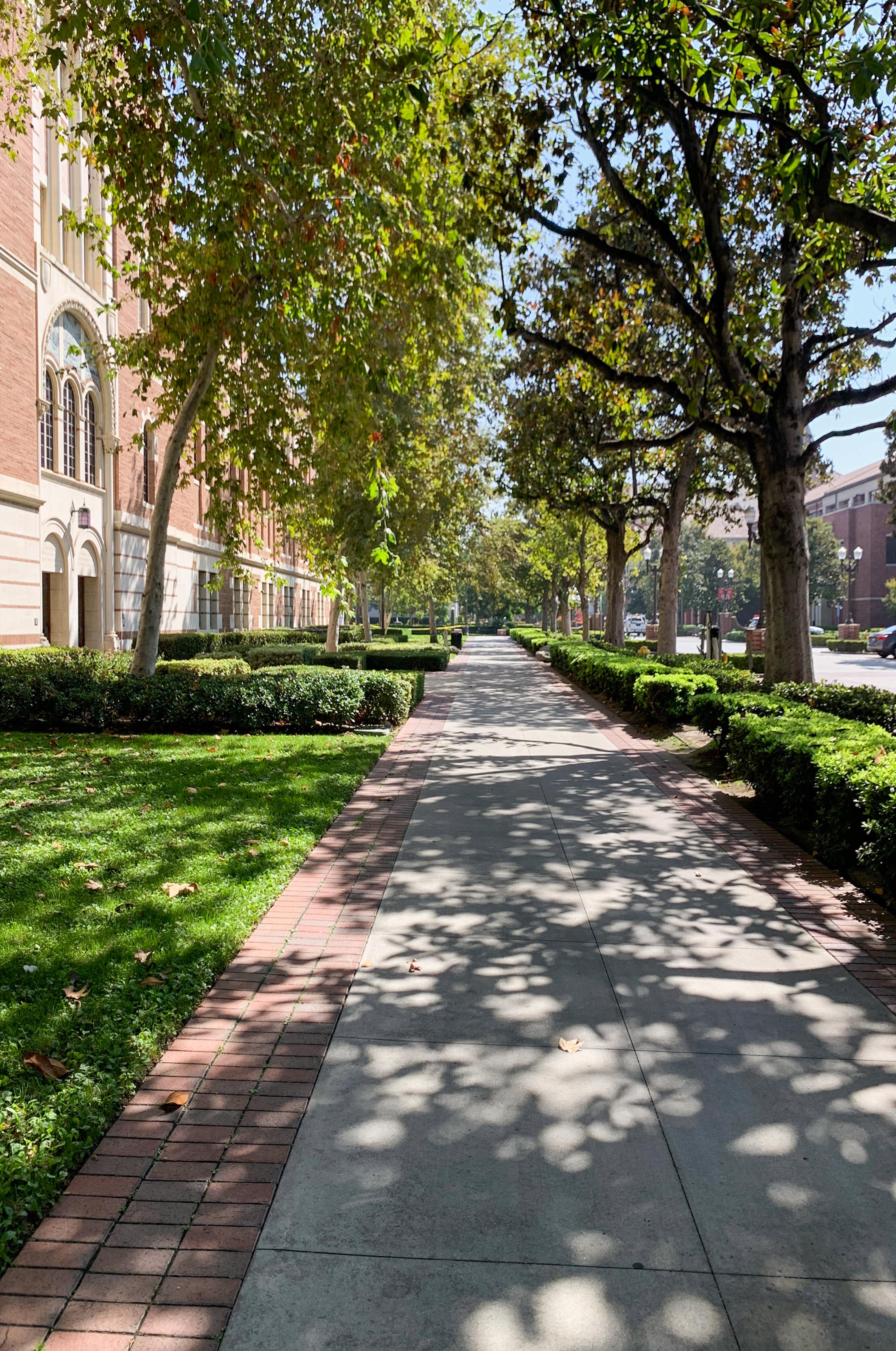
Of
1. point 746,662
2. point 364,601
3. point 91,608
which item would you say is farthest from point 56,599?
point 746,662

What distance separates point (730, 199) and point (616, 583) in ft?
56.0

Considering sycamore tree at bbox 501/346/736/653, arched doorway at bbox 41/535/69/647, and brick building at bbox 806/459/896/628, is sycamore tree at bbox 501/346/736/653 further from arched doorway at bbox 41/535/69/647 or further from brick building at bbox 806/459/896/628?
brick building at bbox 806/459/896/628

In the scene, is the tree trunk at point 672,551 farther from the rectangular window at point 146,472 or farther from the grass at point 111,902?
the rectangular window at point 146,472

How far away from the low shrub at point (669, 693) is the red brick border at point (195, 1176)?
8942 mm

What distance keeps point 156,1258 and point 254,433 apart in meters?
12.6

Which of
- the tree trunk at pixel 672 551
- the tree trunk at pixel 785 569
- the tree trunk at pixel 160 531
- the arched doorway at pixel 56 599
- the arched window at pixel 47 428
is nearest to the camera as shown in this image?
the tree trunk at pixel 785 569

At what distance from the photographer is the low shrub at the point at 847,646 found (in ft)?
161

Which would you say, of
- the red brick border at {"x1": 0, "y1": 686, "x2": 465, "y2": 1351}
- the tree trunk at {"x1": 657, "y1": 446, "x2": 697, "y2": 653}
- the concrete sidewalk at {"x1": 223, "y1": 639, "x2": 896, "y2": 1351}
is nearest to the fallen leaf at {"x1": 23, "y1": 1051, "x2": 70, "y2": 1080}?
the red brick border at {"x1": 0, "y1": 686, "x2": 465, "y2": 1351}

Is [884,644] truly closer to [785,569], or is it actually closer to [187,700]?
[785,569]

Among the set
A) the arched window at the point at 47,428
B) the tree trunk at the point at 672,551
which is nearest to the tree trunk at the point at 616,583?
the tree trunk at the point at 672,551

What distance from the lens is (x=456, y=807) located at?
884cm

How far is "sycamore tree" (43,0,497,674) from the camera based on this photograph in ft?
30.7

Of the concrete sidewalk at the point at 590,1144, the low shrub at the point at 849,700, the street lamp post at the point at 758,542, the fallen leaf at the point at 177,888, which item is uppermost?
the street lamp post at the point at 758,542

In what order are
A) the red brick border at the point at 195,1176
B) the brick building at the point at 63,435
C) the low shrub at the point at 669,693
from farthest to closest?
Result: the brick building at the point at 63,435 → the low shrub at the point at 669,693 → the red brick border at the point at 195,1176
